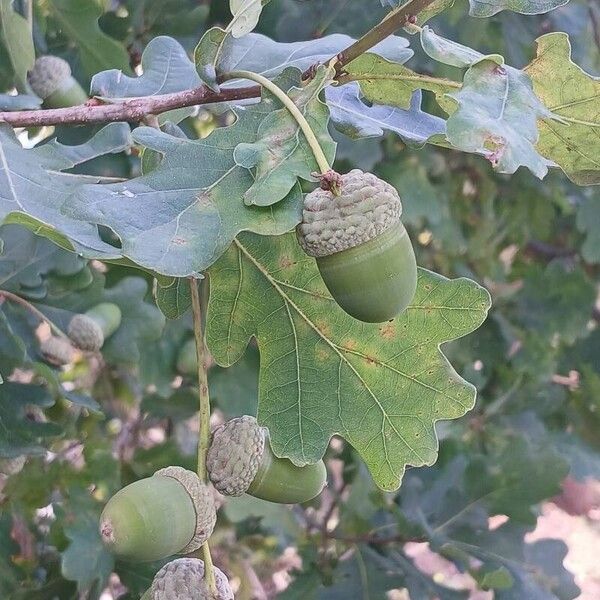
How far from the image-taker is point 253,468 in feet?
2.91

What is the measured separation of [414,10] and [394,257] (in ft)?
0.86

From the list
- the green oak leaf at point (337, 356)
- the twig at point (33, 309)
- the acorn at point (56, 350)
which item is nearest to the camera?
the green oak leaf at point (337, 356)

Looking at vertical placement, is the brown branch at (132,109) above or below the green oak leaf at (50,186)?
above

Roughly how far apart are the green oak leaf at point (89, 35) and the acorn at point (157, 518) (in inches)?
35.2

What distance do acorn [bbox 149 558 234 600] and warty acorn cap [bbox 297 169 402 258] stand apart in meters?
0.33

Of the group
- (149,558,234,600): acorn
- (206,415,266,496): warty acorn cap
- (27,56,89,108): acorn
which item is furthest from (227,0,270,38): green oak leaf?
(27,56,89,108): acorn

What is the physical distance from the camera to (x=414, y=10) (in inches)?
32.8

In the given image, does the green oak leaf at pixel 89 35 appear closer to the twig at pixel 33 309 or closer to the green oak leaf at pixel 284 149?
the twig at pixel 33 309

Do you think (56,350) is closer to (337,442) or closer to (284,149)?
(284,149)

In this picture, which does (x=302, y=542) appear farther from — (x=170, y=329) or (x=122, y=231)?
(x=122, y=231)

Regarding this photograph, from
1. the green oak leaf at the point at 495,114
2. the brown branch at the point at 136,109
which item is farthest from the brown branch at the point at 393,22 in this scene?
the brown branch at the point at 136,109

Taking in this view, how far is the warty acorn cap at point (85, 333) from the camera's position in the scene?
135 cm

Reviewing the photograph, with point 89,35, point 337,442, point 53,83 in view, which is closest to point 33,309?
point 53,83

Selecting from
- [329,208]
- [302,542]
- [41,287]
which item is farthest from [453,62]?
[302,542]
